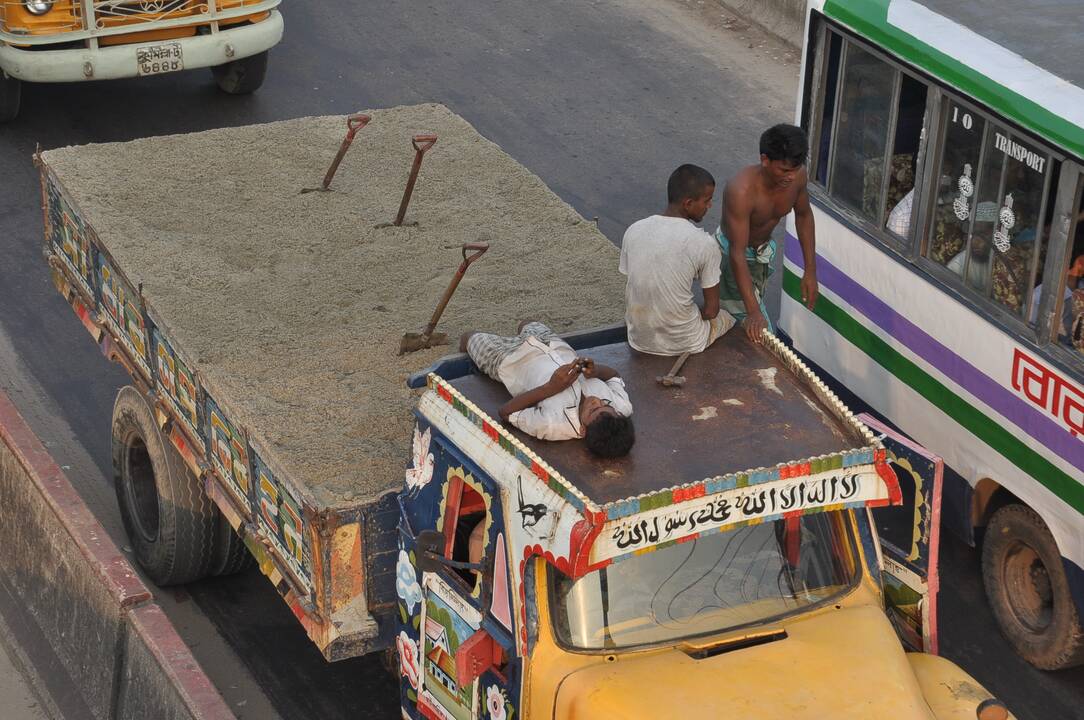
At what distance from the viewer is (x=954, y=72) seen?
308 inches

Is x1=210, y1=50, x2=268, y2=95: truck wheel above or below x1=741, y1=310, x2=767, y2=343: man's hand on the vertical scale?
below

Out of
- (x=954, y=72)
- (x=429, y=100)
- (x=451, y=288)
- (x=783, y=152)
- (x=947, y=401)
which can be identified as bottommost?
(x=429, y=100)

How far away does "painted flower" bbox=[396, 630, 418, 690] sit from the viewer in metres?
6.45

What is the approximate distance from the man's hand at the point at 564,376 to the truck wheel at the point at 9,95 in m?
8.54

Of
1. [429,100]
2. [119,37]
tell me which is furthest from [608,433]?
[429,100]

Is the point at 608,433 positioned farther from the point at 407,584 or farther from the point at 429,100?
the point at 429,100

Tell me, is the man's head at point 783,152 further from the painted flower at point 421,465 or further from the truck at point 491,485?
the painted flower at point 421,465

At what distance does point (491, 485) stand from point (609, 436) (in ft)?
1.39

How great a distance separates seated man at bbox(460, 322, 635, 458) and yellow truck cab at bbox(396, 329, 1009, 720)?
0.07 meters

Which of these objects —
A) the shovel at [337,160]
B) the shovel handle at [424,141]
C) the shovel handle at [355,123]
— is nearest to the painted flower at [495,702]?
the shovel handle at [424,141]

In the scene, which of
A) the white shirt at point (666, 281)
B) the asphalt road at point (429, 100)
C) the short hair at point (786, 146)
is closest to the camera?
the white shirt at point (666, 281)

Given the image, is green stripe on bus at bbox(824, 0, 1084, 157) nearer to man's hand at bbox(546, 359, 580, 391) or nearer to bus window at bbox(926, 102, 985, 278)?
bus window at bbox(926, 102, 985, 278)

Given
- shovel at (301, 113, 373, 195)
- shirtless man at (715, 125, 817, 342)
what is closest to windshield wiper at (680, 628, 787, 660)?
shirtless man at (715, 125, 817, 342)

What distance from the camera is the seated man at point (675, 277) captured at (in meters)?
6.76
